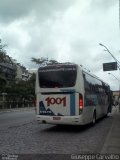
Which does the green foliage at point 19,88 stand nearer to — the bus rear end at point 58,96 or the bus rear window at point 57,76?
the bus rear window at point 57,76

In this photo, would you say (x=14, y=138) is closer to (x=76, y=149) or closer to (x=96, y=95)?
(x=76, y=149)

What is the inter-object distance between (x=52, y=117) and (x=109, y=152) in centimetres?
761

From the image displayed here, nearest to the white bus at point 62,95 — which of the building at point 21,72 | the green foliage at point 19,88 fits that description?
the green foliage at point 19,88

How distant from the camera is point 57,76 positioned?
19.5 metres

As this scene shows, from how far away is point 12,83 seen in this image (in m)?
85.8

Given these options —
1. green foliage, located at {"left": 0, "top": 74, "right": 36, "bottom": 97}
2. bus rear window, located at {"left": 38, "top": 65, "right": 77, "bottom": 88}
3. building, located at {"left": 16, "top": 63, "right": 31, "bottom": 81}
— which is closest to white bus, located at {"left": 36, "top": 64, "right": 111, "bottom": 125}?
bus rear window, located at {"left": 38, "top": 65, "right": 77, "bottom": 88}

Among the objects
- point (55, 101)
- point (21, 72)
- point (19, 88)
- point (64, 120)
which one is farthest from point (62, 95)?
point (21, 72)

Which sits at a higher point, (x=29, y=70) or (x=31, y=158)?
(x=29, y=70)

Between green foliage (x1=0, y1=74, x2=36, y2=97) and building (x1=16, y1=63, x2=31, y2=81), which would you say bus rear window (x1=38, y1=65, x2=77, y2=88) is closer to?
green foliage (x1=0, y1=74, x2=36, y2=97)

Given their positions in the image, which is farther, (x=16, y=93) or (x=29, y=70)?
(x=29, y=70)

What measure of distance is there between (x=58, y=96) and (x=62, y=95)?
8.3 inches

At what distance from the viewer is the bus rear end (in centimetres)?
1891

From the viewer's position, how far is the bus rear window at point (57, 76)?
62.9ft

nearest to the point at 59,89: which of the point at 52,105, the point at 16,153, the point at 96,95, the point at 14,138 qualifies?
the point at 52,105
